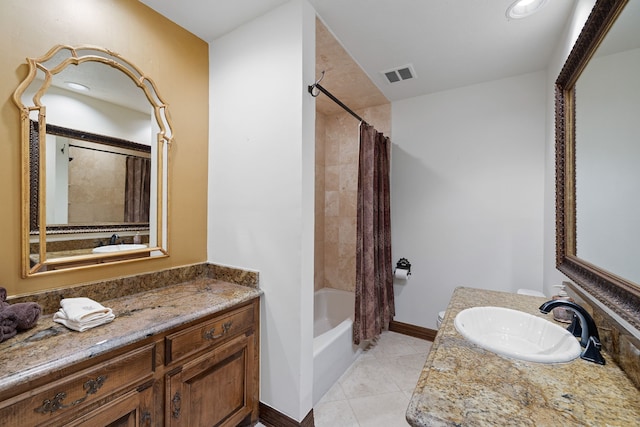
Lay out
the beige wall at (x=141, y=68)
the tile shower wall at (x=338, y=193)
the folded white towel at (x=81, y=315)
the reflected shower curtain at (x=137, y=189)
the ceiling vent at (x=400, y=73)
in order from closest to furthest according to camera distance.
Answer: the folded white towel at (x=81, y=315) < the beige wall at (x=141, y=68) < the reflected shower curtain at (x=137, y=189) < the ceiling vent at (x=400, y=73) < the tile shower wall at (x=338, y=193)

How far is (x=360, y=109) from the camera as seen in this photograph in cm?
297

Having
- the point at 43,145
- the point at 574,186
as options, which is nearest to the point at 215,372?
the point at 43,145

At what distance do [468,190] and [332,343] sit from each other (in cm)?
183

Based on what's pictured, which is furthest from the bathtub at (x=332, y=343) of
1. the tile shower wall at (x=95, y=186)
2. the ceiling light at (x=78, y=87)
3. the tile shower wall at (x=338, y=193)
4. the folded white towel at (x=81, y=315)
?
the ceiling light at (x=78, y=87)

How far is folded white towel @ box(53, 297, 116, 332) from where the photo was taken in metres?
1.02

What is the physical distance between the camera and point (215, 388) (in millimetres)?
1322

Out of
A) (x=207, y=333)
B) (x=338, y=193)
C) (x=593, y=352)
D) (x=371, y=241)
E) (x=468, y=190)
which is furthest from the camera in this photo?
(x=338, y=193)

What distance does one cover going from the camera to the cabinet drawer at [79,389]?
0.78 m

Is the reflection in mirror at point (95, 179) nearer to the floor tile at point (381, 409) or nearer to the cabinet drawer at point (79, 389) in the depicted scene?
the cabinet drawer at point (79, 389)

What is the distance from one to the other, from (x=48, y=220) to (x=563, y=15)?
299 cm

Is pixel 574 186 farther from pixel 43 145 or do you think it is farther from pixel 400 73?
pixel 43 145

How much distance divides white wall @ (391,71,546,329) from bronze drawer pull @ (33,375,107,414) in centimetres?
248

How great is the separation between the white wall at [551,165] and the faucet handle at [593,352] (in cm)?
89

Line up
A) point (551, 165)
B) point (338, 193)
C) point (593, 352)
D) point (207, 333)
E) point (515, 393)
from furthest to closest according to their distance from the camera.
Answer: point (338, 193)
point (551, 165)
point (207, 333)
point (593, 352)
point (515, 393)
